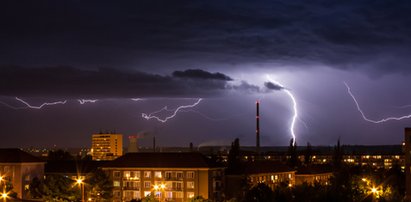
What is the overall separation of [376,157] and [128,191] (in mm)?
116194

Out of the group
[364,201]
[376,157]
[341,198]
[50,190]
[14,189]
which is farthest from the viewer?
[376,157]

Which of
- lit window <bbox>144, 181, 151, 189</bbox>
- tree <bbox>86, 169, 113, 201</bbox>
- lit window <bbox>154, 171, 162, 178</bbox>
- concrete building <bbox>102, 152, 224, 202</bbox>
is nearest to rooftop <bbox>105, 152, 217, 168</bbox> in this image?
concrete building <bbox>102, 152, 224, 202</bbox>

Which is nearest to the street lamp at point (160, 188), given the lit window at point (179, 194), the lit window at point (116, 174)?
the lit window at point (179, 194)

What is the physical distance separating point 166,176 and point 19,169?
1564 cm

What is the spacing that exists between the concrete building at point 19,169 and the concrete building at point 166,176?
766 centimetres

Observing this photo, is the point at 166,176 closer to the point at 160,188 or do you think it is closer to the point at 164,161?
the point at 164,161

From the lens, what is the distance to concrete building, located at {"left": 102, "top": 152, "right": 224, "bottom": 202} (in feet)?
231

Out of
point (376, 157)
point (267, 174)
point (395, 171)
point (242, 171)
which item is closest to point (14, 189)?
point (242, 171)

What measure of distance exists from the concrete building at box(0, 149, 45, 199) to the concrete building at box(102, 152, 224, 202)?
25.1ft

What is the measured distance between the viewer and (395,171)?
3743 inches

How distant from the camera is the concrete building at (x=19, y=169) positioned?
234 ft

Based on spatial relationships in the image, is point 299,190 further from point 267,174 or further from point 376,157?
point 376,157

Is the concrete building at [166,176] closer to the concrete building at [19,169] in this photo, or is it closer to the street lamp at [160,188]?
the street lamp at [160,188]

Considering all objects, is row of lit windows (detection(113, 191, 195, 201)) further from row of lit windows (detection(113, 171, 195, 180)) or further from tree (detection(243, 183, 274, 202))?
tree (detection(243, 183, 274, 202))
